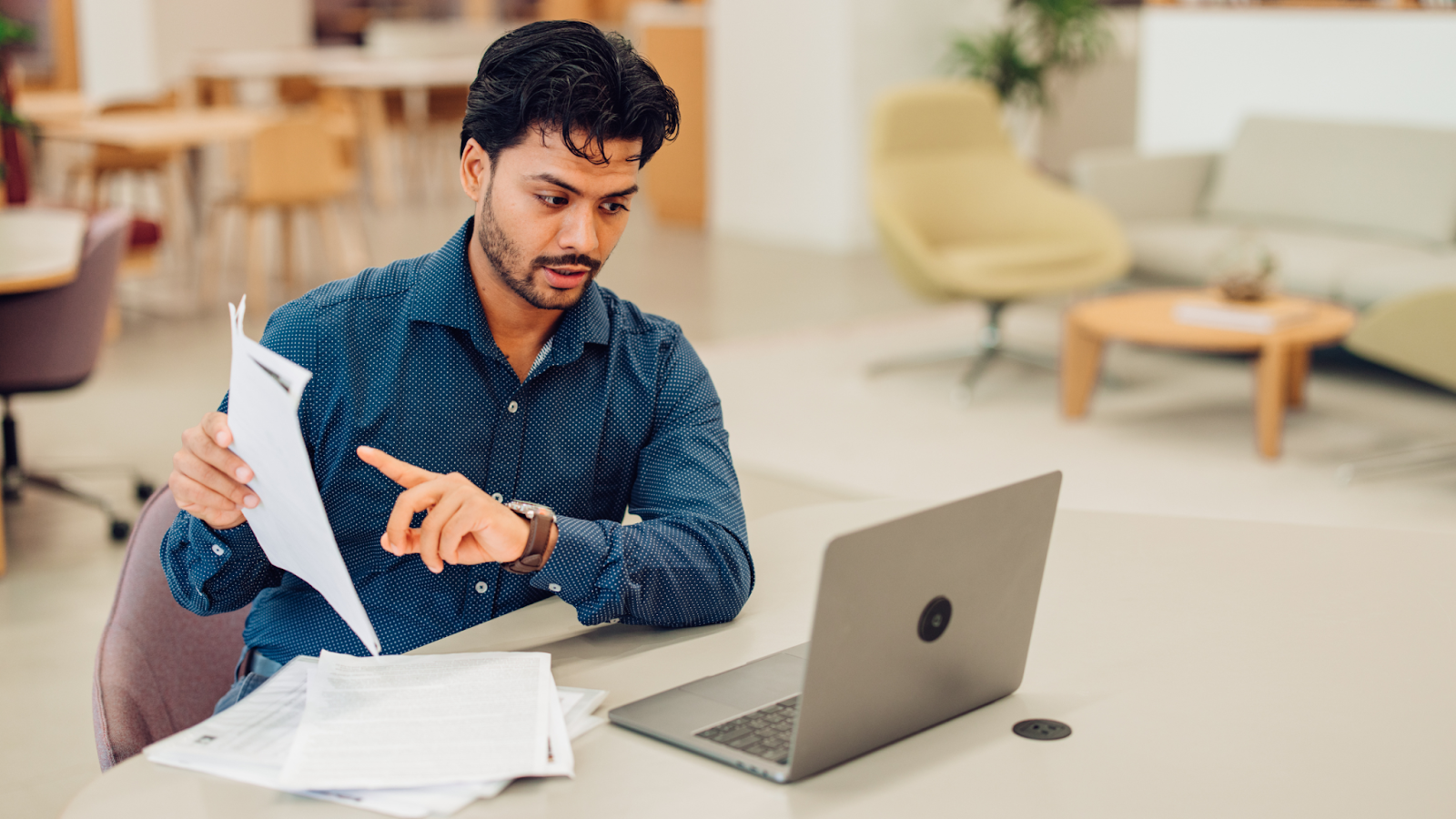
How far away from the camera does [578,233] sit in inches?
58.5

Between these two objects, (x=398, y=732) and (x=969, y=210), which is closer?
(x=398, y=732)

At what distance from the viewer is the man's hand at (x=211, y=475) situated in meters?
1.22

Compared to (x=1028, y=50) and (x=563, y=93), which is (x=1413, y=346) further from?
(x=1028, y=50)

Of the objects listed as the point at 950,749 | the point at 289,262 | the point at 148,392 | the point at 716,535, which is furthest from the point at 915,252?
the point at 950,749

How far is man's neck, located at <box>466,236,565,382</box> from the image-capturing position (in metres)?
1.59

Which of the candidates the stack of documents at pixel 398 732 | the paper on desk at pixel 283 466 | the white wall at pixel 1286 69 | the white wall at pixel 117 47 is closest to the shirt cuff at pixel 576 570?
the stack of documents at pixel 398 732

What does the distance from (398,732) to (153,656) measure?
59cm

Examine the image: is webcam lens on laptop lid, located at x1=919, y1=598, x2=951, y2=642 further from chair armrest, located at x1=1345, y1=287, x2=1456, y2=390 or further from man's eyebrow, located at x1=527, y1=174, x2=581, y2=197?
chair armrest, located at x1=1345, y1=287, x2=1456, y2=390

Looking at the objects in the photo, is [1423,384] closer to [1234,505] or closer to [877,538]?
[1234,505]

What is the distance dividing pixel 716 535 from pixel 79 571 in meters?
2.60

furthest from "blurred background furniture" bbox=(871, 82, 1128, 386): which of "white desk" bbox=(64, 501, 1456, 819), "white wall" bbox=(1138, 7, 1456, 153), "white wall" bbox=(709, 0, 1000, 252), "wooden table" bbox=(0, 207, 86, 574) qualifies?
"white desk" bbox=(64, 501, 1456, 819)

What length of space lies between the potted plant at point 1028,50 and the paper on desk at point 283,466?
7.23 m

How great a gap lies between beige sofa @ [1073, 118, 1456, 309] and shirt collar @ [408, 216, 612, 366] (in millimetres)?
3814

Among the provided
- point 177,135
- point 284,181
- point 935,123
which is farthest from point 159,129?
point 935,123
